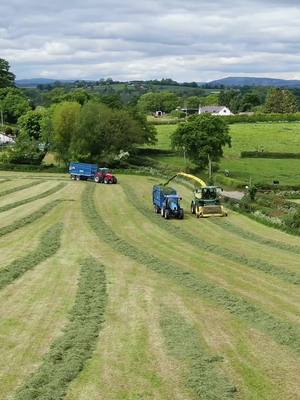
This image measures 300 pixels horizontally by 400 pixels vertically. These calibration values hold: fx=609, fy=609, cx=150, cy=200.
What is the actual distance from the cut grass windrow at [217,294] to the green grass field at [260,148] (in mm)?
42043

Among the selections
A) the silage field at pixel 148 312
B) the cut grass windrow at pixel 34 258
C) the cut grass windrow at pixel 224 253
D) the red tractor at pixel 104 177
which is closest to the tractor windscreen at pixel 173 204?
the cut grass windrow at pixel 224 253

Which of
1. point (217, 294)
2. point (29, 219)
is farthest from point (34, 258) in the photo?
point (29, 219)

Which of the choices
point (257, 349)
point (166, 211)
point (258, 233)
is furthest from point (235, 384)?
point (166, 211)

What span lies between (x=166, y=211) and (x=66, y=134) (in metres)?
50.5

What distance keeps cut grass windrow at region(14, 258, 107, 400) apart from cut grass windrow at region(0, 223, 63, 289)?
3074 mm

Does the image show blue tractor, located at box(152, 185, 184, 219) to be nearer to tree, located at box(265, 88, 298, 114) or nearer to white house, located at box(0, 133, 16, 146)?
white house, located at box(0, 133, 16, 146)

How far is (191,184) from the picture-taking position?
66.5m

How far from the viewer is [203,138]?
76.4m

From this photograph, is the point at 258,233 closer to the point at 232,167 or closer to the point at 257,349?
the point at 257,349

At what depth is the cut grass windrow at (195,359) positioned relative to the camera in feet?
42.0

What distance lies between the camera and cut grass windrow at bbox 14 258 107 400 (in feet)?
42.2

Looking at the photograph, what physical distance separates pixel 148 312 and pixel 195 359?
15.3ft

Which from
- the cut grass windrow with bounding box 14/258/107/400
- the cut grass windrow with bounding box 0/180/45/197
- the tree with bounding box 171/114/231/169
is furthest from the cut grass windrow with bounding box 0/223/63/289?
the tree with bounding box 171/114/231/169

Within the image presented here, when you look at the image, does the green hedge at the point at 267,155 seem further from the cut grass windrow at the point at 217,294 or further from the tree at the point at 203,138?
the cut grass windrow at the point at 217,294
